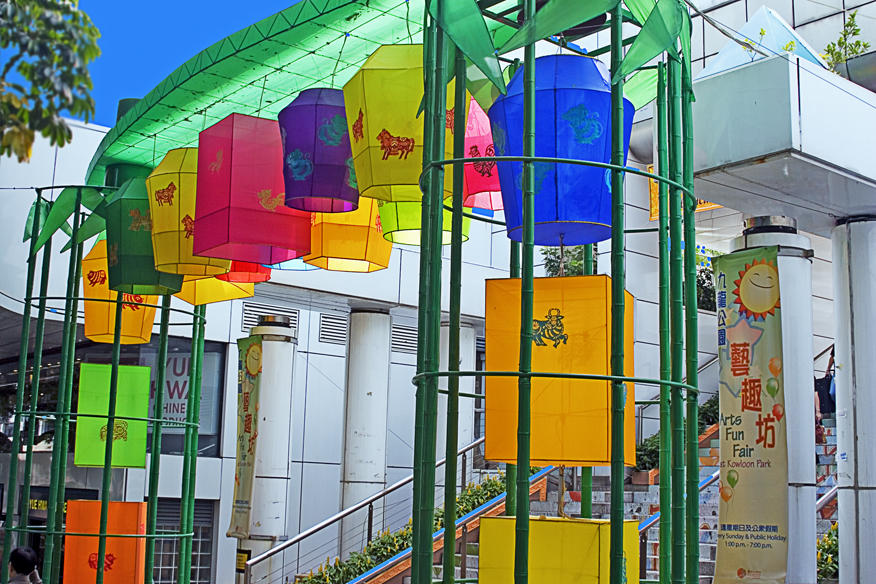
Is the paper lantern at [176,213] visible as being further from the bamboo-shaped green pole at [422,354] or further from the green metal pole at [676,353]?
the green metal pole at [676,353]

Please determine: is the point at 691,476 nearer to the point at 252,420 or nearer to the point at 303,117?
the point at 303,117

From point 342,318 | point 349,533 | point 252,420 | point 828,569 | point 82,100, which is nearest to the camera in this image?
point 82,100

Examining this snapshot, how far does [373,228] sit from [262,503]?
7212 mm

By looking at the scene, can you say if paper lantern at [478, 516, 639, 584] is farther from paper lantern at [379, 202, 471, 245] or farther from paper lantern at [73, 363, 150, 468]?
paper lantern at [73, 363, 150, 468]

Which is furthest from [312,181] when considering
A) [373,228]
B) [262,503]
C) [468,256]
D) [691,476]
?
[468,256]

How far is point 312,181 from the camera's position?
505cm

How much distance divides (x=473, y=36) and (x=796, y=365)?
490cm

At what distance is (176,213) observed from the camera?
19.2ft

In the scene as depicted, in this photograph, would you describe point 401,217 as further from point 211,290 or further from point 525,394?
point 211,290

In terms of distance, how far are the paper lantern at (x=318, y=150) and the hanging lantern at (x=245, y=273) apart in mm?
1411

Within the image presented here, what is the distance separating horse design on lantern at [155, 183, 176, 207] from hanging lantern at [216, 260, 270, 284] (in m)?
0.62

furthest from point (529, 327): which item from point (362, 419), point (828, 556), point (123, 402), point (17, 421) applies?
point (362, 419)

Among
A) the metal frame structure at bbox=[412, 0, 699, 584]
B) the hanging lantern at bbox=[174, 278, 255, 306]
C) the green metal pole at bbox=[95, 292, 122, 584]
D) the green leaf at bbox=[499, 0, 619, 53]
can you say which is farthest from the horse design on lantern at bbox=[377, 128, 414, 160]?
the green metal pole at bbox=[95, 292, 122, 584]

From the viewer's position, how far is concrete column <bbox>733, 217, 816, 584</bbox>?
24.6 feet
